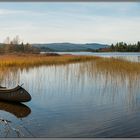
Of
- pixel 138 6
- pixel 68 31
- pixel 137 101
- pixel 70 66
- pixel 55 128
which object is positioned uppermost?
pixel 138 6

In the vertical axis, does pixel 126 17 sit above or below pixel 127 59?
above

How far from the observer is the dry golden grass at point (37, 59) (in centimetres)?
273

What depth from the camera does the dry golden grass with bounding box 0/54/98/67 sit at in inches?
108

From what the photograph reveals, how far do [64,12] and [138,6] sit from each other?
606mm

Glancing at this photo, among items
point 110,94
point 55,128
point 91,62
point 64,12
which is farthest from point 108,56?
point 55,128

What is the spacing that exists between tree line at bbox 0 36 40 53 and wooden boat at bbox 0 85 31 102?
310mm

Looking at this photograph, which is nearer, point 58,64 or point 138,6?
point 138,6

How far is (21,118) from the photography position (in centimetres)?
266

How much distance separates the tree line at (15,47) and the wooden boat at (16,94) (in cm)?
31

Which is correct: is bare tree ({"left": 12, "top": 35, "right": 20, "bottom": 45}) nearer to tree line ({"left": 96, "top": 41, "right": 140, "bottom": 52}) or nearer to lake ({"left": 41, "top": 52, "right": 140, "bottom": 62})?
lake ({"left": 41, "top": 52, "right": 140, "bottom": 62})

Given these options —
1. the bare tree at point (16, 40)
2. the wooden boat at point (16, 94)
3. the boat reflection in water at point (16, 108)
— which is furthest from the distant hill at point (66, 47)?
the boat reflection in water at point (16, 108)

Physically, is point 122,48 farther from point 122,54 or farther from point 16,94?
point 16,94

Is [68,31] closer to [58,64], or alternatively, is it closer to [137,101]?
[58,64]

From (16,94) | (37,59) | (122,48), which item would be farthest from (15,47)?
(122,48)
